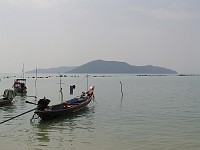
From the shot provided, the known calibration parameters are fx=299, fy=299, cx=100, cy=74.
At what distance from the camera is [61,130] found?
22.2 metres

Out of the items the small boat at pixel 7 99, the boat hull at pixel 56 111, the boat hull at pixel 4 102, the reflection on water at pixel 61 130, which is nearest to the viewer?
the reflection on water at pixel 61 130

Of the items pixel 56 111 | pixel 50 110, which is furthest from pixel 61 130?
pixel 56 111

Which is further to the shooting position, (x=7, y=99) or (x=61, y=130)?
(x=7, y=99)

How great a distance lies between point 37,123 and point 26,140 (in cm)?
576

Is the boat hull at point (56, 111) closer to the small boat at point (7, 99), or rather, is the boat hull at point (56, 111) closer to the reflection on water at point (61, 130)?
the reflection on water at point (61, 130)

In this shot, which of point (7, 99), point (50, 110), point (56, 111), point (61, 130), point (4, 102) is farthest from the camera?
point (7, 99)

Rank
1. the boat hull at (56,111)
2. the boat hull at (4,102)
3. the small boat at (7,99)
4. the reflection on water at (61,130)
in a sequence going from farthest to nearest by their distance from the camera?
the small boat at (7,99) < the boat hull at (4,102) < the boat hull at (56,111) < the reflection on water at (61,130)

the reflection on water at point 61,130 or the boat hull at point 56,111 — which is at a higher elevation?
the boat hull at point 56,111

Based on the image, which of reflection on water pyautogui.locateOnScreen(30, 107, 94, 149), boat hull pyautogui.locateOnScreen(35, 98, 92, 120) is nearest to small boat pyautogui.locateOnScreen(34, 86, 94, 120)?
boat hull pyautogui.locateOnScreen(35, 98, 92, 120)

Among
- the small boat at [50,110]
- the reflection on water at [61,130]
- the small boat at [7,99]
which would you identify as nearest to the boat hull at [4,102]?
the small boat at [7,99]

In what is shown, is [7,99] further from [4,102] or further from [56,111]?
[56,111]

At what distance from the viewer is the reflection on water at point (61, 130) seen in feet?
60.6

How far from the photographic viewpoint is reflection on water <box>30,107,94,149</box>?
18484 millimetres

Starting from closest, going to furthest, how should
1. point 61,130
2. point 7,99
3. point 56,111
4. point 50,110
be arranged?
point 61,130
point 50,110
point 56,111
point 7,99
